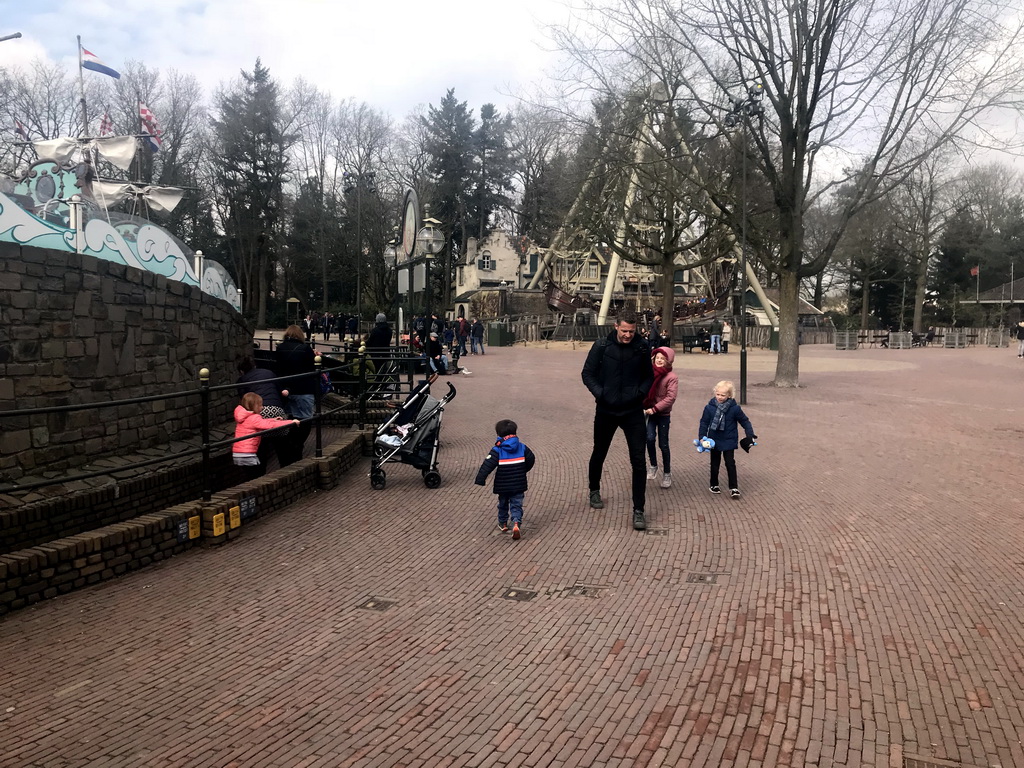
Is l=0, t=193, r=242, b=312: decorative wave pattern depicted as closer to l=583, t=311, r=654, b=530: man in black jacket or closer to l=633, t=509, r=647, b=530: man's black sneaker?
l=583, t=311, r=654, b=530: man in black jacket

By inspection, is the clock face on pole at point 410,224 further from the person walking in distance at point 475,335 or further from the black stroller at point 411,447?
the person walking in distance at point 475,335

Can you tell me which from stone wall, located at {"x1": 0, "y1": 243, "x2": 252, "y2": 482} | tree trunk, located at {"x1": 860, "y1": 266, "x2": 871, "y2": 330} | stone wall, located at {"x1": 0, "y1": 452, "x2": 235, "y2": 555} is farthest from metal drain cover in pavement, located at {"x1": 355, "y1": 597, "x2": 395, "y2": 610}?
tree trunk, located at {"x1": 860, "y1": 266, "x2": 871, "y2": 330}

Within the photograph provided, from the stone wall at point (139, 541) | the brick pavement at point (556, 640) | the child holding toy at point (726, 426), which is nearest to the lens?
A: the brick pavement at point (556, 640)

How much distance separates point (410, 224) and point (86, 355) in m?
4.33

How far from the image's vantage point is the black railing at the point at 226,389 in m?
4.98

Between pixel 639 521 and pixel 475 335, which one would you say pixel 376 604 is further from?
pixel 475 335

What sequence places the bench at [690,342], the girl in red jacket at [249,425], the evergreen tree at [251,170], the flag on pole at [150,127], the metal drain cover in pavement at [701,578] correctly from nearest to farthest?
1. the metal drain cover in pavement at [701,578]
2. the girl in red jacket at [249,425]
3. the flag on pole at [150,127]
4. the bench at [690,342]
5. the evergreen tree at [251,170]

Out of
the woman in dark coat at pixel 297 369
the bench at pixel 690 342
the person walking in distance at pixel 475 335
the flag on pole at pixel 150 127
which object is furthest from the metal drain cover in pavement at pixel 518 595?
the bench at pixel 690 342

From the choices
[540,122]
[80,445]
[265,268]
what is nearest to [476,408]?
[80,445]

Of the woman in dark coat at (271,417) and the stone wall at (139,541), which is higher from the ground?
the woman in dark coat at (271,417)

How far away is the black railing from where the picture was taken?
4.98 meters

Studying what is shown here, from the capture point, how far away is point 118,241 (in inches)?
398

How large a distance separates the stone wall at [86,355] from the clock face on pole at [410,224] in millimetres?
3352

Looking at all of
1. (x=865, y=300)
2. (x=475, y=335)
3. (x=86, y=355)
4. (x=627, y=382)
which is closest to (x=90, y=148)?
(x=86, y=355)
